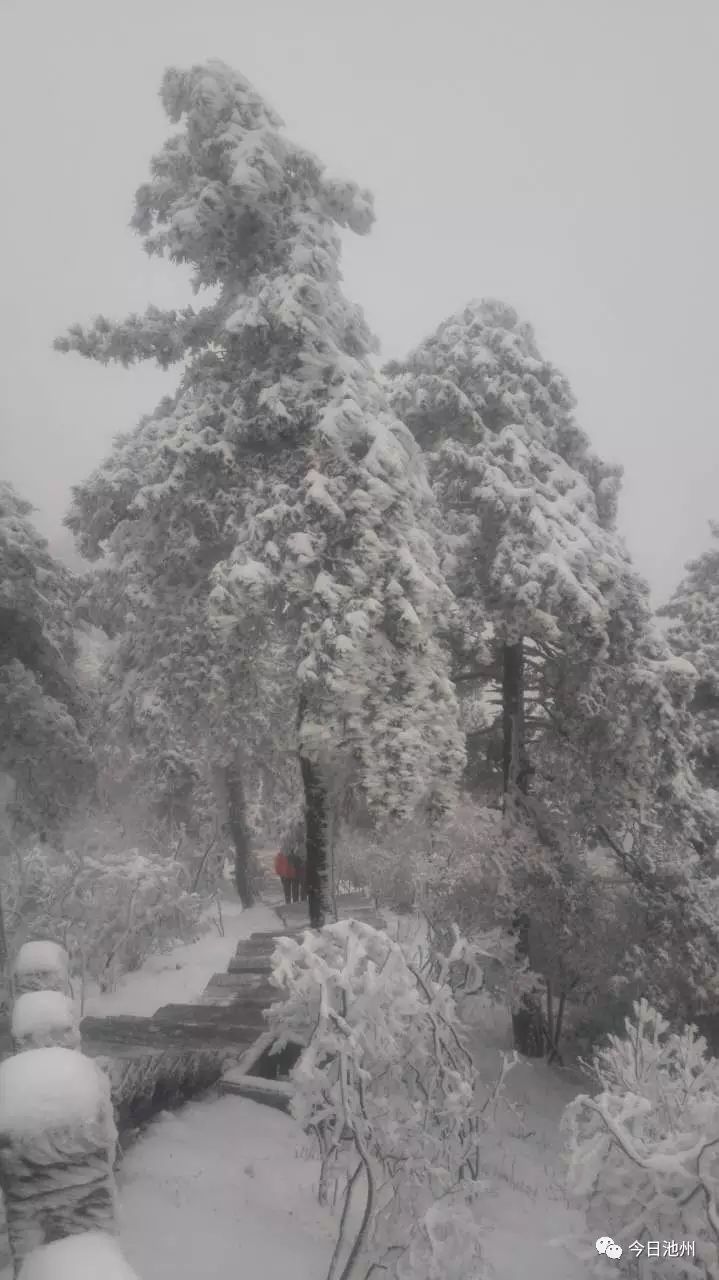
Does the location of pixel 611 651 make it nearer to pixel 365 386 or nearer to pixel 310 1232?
pixel 365 386

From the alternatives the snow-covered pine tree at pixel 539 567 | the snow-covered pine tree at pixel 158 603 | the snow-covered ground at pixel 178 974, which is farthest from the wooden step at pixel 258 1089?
the snow-covered pine tree at pixel 539 567

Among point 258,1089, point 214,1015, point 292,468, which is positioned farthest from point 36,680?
point 258,1089

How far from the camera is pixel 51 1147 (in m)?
2.34

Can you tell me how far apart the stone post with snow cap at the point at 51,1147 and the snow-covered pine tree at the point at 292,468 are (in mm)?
5485

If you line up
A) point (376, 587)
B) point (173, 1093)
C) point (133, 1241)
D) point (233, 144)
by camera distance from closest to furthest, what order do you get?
1. point (133, 1241)
2. point (173, 1093)
3. point (376, 587)
4. point (233, 144)

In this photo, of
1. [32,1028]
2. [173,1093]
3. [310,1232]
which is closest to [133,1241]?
[310,1232]

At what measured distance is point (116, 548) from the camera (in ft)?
32.2

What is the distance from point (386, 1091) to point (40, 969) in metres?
2.69

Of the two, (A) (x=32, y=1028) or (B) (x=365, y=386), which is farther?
(B) (x=365, y=386)

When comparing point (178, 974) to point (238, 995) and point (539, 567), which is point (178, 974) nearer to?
point (238, 995)

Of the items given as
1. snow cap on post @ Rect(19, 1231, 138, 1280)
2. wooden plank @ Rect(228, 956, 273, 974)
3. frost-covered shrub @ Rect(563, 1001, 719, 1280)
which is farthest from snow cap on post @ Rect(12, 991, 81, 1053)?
wooden plank @ Rect(228, 956, 273, 974)

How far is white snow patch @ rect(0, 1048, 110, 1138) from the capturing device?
229cm

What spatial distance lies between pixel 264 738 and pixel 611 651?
10040mm

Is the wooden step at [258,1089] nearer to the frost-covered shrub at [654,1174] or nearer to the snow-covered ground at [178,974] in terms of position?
the frost-covered shrub at [654,1174]
